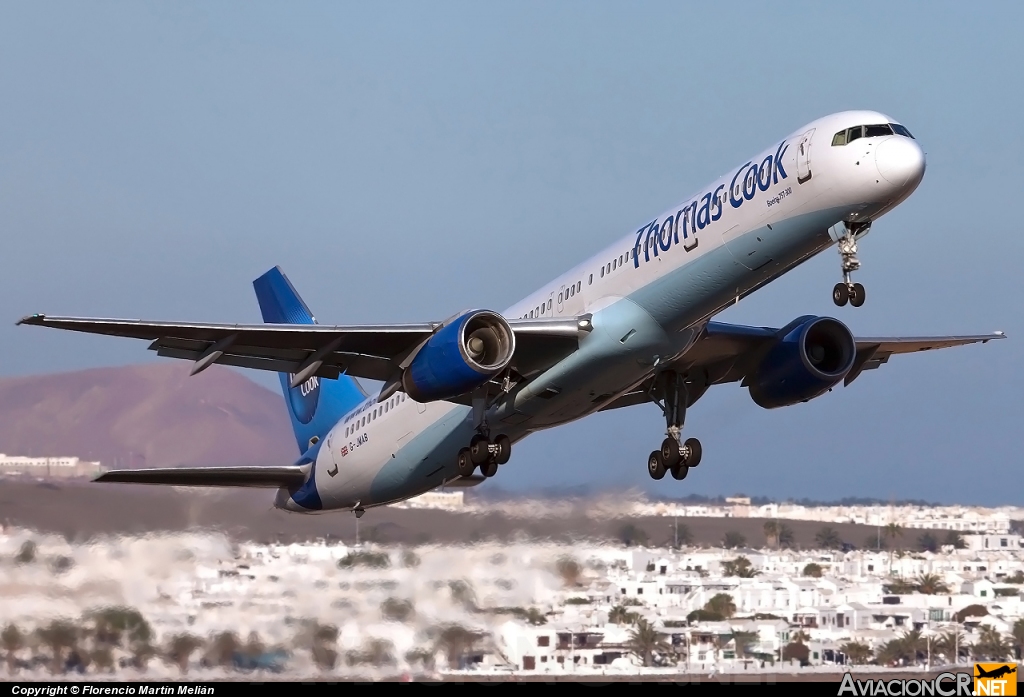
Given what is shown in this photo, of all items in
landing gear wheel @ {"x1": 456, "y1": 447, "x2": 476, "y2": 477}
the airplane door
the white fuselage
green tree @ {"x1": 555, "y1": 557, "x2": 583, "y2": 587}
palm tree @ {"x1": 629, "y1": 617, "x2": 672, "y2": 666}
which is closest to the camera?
the white fuselage

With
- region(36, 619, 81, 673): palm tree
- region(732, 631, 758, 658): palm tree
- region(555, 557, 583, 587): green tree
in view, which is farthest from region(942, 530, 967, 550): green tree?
region(36, 619, 81, 673): palm tree

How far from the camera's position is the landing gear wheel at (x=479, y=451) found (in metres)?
28.0

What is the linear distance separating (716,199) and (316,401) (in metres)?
13.6

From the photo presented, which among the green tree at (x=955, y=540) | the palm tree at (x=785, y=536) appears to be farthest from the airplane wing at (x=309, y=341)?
the green tree at (x=955, y=540)

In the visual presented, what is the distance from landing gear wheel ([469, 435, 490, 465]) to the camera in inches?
1102

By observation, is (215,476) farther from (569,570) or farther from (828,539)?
(828,539)

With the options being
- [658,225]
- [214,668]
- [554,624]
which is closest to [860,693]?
[554,624]

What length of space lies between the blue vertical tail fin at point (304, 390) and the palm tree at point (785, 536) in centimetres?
975

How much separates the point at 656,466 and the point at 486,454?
4104 millimetres

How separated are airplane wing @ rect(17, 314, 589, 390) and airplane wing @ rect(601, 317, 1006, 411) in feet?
9.58

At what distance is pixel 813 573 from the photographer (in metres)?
32.9

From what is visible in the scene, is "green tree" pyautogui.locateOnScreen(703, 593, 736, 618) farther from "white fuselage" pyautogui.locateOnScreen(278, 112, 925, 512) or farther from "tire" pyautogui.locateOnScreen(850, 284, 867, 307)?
"tire" pyautogui.locateOnScreen(850, 284, 867, 307)

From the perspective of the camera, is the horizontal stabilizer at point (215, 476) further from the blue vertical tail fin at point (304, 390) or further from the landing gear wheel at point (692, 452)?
the landing gear wheel at point (692, 452)

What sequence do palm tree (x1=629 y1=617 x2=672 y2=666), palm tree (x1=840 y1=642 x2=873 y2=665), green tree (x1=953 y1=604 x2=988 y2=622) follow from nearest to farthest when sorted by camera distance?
1. palm tree (x1=629 y1=617 x2=672 y2=666)
2. palm tree (x1=840 y1=642 x2=873 y2=665)
3. green tree (x1=953 y1=604 x2=988 y2=622)
